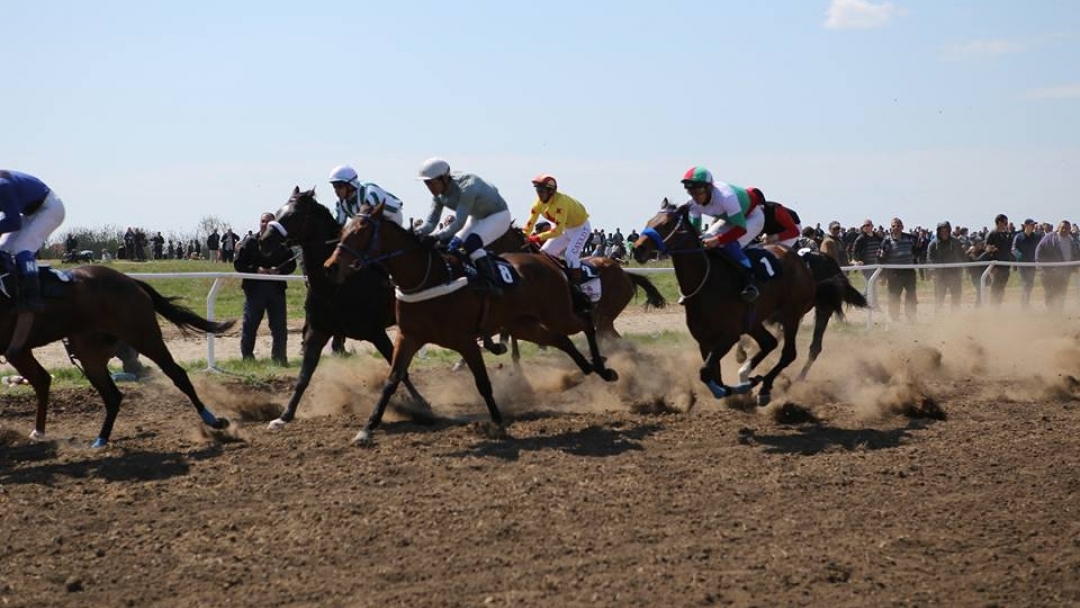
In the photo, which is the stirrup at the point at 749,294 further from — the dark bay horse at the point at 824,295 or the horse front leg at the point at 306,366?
the horse front leg at the point at 306,366

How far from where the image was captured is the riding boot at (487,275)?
10.1 m

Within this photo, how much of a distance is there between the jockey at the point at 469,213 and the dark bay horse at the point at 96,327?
2.32 metres

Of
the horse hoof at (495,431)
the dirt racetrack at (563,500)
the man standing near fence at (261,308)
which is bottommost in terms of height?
the dirt racetrack at (563,500)

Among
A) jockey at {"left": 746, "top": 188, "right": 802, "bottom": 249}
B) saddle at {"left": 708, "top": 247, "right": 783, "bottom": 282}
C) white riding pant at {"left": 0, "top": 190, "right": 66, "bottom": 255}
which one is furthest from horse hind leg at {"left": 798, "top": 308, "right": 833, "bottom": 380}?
white riding pant at {"left": 0, "top": 190, "right": 66, "bottom": 255}

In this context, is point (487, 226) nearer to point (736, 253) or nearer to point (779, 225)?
point (736, 253)

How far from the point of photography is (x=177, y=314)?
34.9 feet

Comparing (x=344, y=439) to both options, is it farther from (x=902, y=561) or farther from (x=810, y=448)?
(x=902, y=561)

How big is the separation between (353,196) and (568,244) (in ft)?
9.80

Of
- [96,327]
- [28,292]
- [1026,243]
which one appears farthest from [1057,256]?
[28,292]

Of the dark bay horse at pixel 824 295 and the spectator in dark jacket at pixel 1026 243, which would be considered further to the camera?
the spectator in dark jacket at pixel 1026 243

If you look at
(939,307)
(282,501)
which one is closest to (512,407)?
(282,501)

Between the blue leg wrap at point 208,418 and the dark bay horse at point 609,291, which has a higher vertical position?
the dark bay horse at point 609,291

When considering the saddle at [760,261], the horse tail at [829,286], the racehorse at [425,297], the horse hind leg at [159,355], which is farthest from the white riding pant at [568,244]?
the horse hind leg at [159,355]

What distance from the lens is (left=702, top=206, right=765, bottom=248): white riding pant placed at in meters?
10.9
